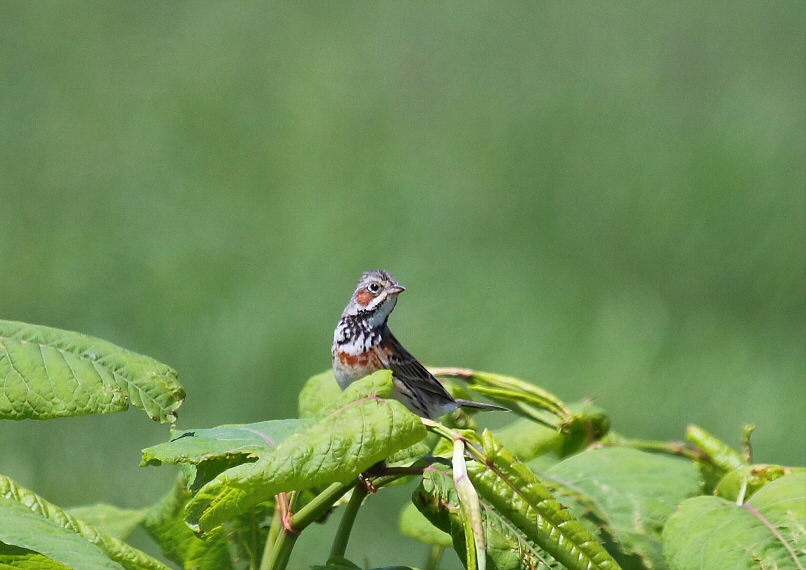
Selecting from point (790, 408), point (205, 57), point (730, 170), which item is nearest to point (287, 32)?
point (205, 57)

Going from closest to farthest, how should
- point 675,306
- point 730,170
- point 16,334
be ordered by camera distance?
point 16,334, point 675,306, point 730,170

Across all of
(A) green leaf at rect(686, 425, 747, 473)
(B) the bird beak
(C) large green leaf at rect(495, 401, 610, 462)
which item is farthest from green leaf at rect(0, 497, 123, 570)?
(B) the bird beak

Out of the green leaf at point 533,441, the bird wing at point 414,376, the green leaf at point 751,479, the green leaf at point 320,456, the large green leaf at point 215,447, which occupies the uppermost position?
the green leaf at point 320,456

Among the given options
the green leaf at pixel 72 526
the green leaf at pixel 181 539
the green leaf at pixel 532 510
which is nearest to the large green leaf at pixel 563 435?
the green leaf at pixel 181 539

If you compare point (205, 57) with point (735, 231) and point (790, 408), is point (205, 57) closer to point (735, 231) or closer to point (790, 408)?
point (735, 231)

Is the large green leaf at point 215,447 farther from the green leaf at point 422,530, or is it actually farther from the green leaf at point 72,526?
the green leaf at point 422,530

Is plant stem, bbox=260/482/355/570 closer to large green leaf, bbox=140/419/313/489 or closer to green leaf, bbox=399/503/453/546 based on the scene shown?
large green leaf, bbox=140/419/313/489
